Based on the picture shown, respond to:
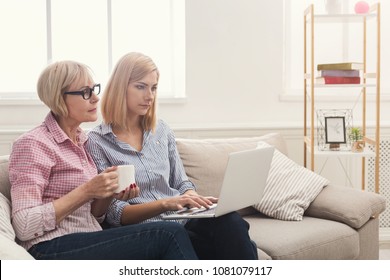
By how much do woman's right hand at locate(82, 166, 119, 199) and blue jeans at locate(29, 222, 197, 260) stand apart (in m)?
0.13

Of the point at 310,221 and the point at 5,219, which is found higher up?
the point at 5,219

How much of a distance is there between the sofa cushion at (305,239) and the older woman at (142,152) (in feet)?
1.05

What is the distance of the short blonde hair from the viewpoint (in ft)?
7.37

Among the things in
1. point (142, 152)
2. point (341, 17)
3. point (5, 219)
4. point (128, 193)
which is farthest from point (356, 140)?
point (5, 219)

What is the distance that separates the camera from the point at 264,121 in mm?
4043

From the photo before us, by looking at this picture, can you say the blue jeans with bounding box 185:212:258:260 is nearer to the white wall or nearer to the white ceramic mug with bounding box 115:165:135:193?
the white ceramic mug with bounding box 115:165:135:193

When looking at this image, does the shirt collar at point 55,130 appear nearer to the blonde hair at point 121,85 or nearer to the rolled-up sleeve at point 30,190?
the rolled-up sleeve at point 30,190

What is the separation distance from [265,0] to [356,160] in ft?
3.71

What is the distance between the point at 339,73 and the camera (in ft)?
11.7

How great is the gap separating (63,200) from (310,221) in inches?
51.5

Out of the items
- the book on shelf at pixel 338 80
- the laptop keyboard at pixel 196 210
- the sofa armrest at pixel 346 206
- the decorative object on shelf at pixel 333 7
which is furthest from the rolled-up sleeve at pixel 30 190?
the decorative object on shelf at pixel 333 7

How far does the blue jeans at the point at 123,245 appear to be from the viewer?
6.74ft

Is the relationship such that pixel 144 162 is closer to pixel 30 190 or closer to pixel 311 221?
pixel 30 190
